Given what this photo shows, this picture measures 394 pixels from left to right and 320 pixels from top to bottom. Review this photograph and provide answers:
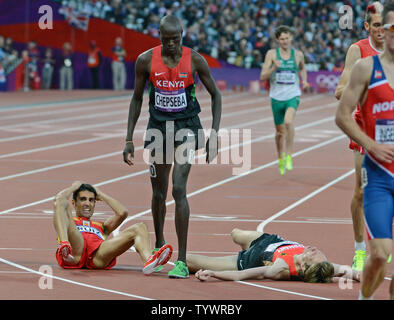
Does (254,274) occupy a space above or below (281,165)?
below

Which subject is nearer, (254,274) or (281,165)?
(254,274)

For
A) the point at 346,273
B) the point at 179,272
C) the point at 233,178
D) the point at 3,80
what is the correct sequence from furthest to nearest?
the point at 3,80 < the point at 233,178 < the point at 179,272 < the point at 346,273

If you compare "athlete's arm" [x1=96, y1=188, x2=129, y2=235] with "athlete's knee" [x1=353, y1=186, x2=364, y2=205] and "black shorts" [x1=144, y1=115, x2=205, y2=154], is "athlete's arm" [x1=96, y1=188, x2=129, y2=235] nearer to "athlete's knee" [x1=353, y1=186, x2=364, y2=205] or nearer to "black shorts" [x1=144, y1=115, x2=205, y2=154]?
"black shorts" [x1=144, y1=115, x2=205, y2=154]

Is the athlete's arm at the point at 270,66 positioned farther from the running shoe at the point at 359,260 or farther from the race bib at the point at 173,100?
the running shoe at the point at 359,260

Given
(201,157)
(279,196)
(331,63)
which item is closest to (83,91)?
A: (331,63)

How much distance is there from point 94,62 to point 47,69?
189 cm

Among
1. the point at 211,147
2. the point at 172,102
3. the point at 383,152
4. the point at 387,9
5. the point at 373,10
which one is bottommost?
the point at 211,147

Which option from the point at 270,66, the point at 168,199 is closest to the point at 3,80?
the point at 270,66

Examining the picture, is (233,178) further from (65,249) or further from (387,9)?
(387,9)

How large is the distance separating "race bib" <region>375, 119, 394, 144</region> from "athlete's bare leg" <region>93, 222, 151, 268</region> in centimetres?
291

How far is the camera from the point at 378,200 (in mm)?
6133

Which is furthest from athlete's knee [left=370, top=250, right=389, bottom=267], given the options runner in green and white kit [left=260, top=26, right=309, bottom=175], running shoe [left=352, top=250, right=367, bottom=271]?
runner in green and white kit [left=260, top=26, right=309, bottom=175]

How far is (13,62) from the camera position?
36562mm

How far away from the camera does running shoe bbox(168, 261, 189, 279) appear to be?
8.23m
